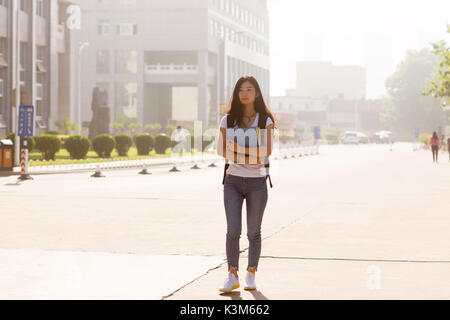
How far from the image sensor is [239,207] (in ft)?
26.1

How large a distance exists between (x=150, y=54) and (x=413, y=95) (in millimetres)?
63534

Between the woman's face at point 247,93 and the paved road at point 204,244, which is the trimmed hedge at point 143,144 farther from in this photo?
the woman's face at point 247,93

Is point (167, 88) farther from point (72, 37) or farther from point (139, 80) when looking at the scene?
point (72, 37)

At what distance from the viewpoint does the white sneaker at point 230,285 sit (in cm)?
782

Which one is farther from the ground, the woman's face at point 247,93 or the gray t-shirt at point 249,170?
the woman's face at point 247,93

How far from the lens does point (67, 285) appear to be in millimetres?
8203

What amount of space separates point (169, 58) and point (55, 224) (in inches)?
3621

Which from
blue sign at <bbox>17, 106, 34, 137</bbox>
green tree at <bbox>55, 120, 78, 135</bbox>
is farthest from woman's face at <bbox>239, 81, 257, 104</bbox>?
green tree at <bbox>55, 120, 78, 135</bbox>

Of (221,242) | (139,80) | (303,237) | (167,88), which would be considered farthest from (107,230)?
(167,88)

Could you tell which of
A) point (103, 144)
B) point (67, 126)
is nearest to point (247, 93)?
point (103, 144)

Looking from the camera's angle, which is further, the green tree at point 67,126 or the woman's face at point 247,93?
the green tree at point 67,126

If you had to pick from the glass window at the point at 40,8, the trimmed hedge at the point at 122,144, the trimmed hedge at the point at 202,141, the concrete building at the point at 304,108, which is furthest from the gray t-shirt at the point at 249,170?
the concrete building at the point at 304,108

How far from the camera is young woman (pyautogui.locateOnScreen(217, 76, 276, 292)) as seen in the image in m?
7.78
